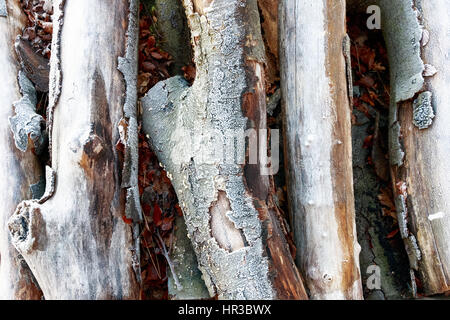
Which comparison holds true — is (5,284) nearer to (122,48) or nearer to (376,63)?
(122,48)

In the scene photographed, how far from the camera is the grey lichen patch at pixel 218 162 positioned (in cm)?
219

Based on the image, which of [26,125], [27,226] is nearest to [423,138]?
[27,226]

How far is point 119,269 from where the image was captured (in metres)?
2.29

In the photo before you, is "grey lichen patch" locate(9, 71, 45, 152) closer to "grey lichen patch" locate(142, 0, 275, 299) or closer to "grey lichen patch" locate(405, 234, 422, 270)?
"grey lichen patch" locate(142, 0, 275, 299)

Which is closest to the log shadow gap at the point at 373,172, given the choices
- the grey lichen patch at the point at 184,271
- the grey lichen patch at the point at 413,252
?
the grey lichen patch at the point at 413,252

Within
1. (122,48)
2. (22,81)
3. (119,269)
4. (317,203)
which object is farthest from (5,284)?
(317,203)

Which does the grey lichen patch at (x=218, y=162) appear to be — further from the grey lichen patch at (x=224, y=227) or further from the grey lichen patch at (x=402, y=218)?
the grey lichen patch at (x=402, y=218)

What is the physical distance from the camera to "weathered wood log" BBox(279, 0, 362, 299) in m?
2.39

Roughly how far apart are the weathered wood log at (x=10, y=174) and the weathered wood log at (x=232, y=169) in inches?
48.3

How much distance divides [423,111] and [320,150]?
859 millimetres

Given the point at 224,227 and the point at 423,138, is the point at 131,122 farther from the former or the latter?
the point at 423,138

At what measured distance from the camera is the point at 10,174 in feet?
8.34

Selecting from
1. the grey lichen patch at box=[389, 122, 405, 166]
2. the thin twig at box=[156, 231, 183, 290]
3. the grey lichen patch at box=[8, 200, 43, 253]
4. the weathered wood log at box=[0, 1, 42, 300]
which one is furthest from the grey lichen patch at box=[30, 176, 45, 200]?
the grey lichen patch at box=[389, 122, 405, 166]

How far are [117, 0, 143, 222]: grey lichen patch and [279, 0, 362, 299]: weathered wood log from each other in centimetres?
110
